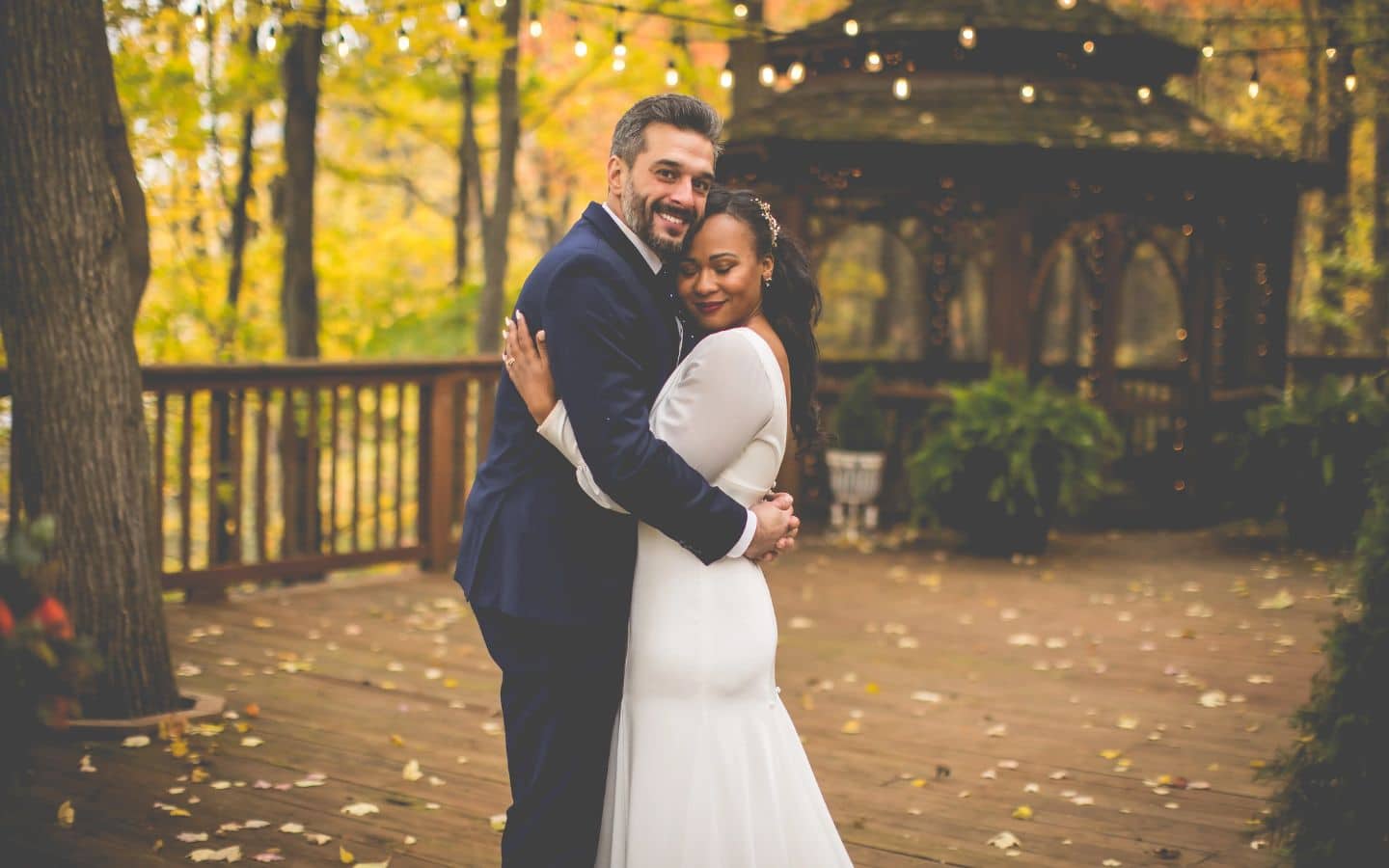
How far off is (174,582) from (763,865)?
5760 mm

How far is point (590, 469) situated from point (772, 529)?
0.47 metres

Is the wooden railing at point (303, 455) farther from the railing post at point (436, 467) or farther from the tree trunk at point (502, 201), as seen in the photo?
the tree trunk at point (502, 201)

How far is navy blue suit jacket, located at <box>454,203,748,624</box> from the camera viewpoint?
109 inches

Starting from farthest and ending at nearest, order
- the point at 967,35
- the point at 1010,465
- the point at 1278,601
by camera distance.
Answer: the point at 967,35 < the point at 1010,465 < the point at 1278,601

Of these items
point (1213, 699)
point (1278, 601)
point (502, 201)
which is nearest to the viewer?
point (1213, 699)

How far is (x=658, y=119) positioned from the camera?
2936 mm

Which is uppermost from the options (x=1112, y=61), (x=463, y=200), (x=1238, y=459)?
(x=1112, y=61)

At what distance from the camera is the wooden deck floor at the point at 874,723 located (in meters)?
4.33

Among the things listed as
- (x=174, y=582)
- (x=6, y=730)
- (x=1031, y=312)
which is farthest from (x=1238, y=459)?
(x=6, y=730)

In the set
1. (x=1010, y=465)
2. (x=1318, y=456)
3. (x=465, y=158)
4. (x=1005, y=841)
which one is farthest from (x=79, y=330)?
(x=465, y=158)

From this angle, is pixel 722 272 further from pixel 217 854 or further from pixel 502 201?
pixel 502 201

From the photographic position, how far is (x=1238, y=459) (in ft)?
34.0

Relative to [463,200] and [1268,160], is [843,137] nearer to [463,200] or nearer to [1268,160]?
[1268,160]

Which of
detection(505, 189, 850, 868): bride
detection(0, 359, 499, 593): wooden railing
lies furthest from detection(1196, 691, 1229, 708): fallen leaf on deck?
detection(0, 359, 499, 593): wooden railing
